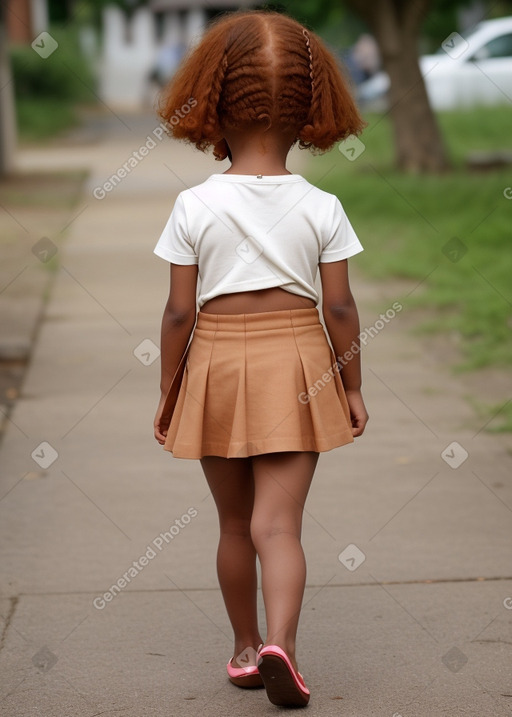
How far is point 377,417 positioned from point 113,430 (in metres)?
1.31

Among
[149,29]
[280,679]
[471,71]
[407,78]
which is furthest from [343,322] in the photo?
[149,29]

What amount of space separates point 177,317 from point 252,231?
0.29 m

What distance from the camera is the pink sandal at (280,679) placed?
2.95 metres

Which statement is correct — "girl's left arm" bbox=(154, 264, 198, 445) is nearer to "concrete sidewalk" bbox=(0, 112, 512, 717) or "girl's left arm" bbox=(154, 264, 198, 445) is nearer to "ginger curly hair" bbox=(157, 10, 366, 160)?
"ginger curly hair" bbox=(157, 10, 366, 160)

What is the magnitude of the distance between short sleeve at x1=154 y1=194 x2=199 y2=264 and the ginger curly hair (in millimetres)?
218

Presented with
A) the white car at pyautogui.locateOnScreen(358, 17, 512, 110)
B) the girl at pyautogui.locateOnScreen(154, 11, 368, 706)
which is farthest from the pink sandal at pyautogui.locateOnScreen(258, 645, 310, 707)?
the white car at pyautogui.locateOnScreen(358, 17, 512, 110)

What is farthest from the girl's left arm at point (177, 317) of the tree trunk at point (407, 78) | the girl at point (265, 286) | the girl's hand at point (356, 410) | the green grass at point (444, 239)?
the tree trunk at point (407, 78)

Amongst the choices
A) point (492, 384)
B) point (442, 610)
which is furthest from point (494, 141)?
point (442, 610)

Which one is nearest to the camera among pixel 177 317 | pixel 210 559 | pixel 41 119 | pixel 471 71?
pixel 177 317

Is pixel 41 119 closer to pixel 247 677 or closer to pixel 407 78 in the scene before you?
pixel 407 78

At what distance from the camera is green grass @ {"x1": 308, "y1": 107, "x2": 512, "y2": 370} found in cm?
809

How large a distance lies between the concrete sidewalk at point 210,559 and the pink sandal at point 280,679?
0.09m

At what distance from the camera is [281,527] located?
3.11m

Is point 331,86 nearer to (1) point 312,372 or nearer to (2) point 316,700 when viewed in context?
(1) point 312,372
